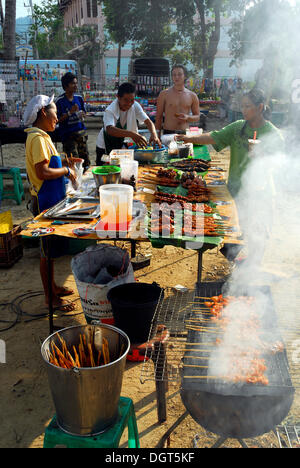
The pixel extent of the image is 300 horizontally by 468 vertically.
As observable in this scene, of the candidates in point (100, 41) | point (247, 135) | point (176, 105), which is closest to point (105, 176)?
point (247, 135)

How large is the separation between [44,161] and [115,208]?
1106mm

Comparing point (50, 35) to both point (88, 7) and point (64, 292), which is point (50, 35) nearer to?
point (88, 7)

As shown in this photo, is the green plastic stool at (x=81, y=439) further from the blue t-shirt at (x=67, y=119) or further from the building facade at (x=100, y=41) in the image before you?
the building facade at (x=100, y=41)

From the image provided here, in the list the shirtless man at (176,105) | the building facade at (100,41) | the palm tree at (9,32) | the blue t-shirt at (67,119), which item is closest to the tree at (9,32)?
the palm tree at (9,32)

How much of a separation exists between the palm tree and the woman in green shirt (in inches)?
394

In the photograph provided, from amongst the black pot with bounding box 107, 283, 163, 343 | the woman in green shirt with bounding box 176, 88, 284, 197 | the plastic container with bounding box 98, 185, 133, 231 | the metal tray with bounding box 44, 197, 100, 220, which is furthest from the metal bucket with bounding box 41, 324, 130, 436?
the woman in green shirt with bounding box 176, 88, 284, 197

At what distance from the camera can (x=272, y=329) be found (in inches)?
112

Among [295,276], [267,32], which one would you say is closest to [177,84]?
[295,276]

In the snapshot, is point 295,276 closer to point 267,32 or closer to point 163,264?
point 163,264

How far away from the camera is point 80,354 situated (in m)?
2.67

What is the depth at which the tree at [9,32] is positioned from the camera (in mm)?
12078

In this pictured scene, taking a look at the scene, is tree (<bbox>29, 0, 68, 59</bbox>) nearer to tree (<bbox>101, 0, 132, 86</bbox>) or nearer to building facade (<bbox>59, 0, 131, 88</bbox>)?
building facade (<bbox>59, 0, 131, 88</bbox>)

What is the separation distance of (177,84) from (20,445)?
261 inches

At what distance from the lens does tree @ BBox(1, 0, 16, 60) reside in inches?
476
